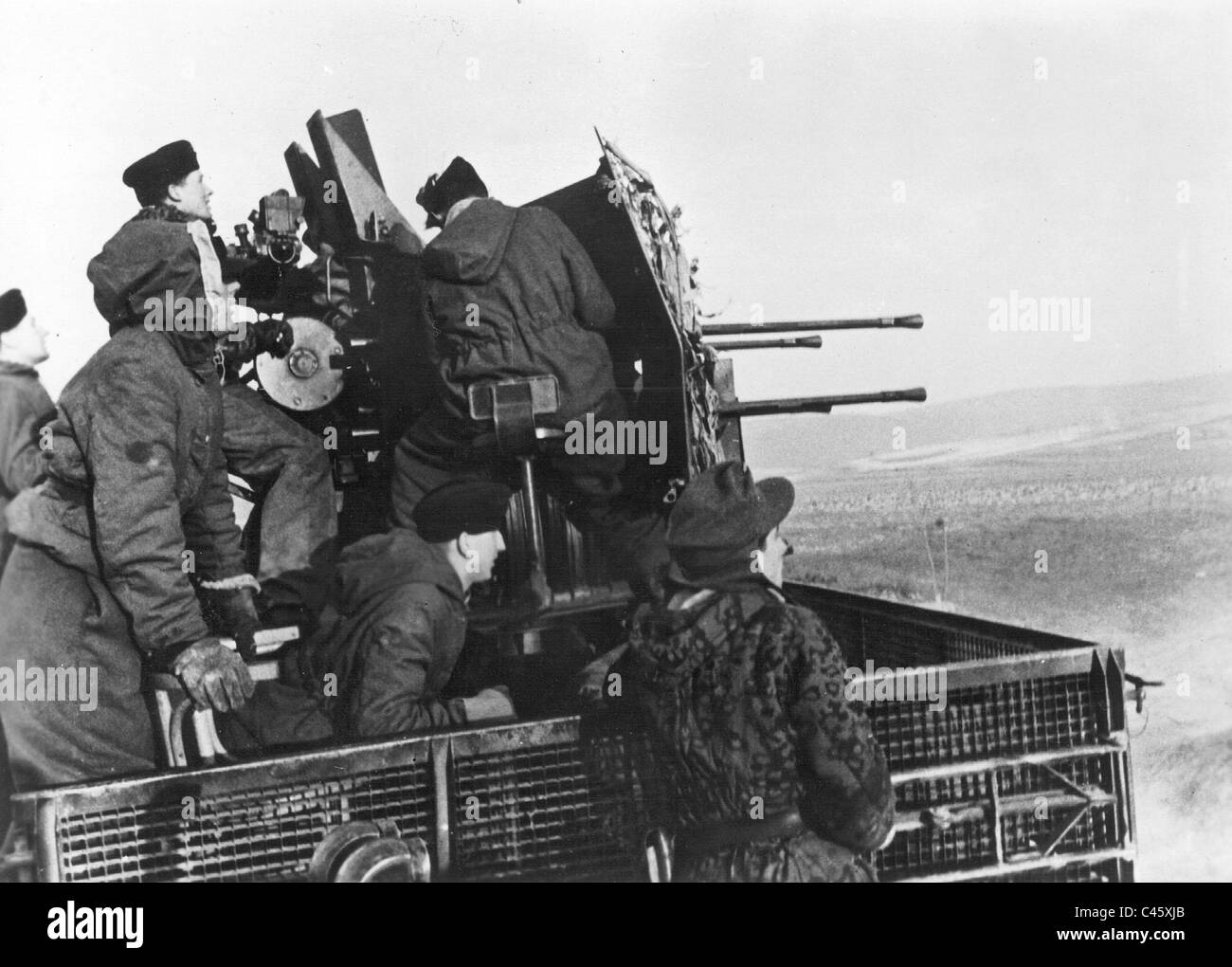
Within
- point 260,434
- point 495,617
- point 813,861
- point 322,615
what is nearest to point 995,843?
point 813,861

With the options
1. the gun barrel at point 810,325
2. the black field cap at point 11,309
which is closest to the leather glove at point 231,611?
the black field cap at point 11,309

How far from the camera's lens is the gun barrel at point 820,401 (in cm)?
439

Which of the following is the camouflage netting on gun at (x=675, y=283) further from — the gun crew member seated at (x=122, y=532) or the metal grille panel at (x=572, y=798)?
the gun crew member seated at (x=122, y=532)

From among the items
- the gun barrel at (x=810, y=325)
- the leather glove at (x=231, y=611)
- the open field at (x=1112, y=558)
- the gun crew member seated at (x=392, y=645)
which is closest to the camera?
the gun crew member seated at (x=392, y=645)

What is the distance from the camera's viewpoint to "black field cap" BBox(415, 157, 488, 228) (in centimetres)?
429

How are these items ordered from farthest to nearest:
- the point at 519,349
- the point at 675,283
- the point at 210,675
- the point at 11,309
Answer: the point at 675,283 < the point at 11,309 < the point at 519,349 < the point at 210,675

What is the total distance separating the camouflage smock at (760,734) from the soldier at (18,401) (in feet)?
5.94

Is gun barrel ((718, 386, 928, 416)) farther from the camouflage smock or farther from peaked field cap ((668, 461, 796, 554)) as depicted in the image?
the camouflage smock

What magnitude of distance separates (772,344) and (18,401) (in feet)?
7.85

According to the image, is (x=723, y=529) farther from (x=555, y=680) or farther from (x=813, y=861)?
(x=555, y=680)

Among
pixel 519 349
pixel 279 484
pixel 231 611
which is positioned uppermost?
pixel 519 349

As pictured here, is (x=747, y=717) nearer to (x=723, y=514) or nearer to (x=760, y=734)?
(x=760, y=734)

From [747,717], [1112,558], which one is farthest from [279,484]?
[1112,558]

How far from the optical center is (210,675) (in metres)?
3.39
